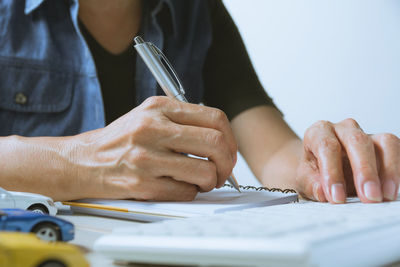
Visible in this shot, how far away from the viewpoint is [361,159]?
0.47 metres

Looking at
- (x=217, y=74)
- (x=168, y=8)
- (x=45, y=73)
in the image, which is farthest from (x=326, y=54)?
(x=45, y=73)

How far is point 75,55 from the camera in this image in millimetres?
958

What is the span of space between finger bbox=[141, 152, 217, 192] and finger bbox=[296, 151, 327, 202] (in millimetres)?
129

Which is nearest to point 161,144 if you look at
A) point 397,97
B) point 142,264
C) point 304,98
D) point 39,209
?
point 39,209

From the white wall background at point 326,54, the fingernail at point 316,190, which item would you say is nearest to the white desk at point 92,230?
the fingernail at point 316,190

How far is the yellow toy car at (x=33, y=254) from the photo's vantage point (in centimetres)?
19

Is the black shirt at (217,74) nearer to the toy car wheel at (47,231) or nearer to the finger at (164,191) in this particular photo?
the finger at (164,191)

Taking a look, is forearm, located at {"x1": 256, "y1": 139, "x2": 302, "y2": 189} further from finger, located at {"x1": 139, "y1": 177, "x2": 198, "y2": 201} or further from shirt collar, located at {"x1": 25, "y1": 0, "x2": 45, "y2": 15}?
shirt collar, located at {"x1": 25, "y1": 0, "x2": 45, "y2": 15}

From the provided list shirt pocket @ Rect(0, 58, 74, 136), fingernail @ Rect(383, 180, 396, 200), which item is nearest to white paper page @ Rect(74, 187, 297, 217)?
fingernail @ Rect(383, 180, 396, 200)

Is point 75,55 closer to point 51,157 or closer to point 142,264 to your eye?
point 51,157

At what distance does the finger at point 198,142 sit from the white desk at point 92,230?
0.12 m

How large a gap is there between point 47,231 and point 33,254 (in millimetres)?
93

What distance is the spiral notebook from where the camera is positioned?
0.42 m

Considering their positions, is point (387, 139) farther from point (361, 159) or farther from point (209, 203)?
point (209, 203)
